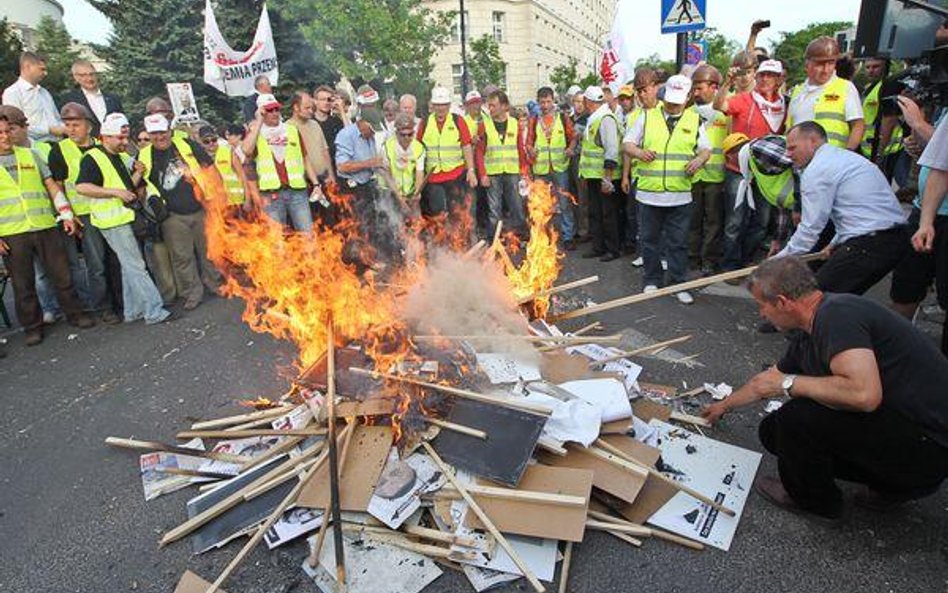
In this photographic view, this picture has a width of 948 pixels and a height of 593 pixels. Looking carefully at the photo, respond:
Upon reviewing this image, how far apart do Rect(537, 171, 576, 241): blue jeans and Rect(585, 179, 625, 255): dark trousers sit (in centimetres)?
45

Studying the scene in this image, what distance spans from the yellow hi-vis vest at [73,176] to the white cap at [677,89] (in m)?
6.63

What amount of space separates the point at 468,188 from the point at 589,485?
6.09 m

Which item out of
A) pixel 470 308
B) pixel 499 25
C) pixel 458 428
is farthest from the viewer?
pixel 499 25

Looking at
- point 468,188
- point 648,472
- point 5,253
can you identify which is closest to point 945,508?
point 648,472

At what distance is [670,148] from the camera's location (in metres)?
6.11

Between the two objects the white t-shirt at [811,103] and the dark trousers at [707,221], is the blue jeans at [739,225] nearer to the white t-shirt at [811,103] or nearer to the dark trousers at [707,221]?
the dark trousers at [707,221]

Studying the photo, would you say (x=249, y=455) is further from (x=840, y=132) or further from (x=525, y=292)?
(x=840, y=132)

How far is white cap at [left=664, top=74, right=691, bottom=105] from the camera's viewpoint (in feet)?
19.7

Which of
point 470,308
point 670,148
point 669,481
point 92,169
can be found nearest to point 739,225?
point 670,148

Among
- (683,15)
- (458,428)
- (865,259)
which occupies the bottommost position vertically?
(458,428)

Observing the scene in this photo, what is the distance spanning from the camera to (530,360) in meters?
4.22

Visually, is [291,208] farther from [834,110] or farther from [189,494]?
[834,110]

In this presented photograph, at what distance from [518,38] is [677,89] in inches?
1862

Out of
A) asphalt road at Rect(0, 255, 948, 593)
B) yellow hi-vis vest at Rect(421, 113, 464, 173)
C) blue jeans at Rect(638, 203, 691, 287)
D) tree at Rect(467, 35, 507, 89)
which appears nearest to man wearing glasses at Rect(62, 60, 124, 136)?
asphalt road at Rect(0, 255, 948, 593)
